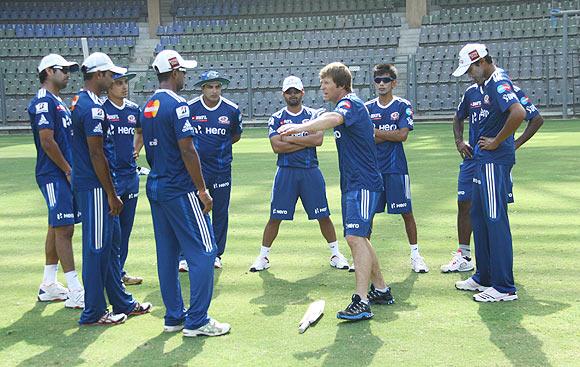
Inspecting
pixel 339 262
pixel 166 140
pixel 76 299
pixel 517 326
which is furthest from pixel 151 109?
pixel 517 326

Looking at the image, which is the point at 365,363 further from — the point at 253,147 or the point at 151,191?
the point at 253,147

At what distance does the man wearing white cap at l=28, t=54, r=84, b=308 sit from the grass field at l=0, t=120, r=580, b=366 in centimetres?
45

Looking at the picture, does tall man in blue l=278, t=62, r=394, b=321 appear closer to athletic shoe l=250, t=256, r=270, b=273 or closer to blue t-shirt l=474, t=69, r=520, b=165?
blue t-shirt l=474, t=69, r=520, b=165

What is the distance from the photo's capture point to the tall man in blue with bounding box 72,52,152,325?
603 cm

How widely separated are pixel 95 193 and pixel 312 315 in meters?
1.96

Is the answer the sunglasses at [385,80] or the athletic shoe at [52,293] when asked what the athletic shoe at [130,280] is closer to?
the athletic shoe at [52,293]

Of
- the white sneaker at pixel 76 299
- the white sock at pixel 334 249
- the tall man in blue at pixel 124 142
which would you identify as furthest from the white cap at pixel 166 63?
the white sock at pixel 334 249

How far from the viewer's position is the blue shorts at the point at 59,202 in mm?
6750

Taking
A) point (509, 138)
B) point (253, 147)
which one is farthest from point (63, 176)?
point (253, 147)

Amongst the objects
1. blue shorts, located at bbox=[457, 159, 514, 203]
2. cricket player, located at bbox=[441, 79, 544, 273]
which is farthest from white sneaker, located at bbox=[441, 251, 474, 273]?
blue shorts, located at bbox=[457, 159, 514, 203]

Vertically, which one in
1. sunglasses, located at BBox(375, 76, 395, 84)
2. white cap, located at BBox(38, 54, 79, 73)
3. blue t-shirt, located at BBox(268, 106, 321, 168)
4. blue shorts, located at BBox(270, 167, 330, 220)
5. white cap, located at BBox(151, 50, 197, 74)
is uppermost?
white cap, located at BBox(38, 54, 79, 73)

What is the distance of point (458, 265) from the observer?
7617mm

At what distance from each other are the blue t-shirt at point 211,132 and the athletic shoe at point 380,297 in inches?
93.7

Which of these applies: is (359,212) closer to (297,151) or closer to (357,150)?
(357,150)
